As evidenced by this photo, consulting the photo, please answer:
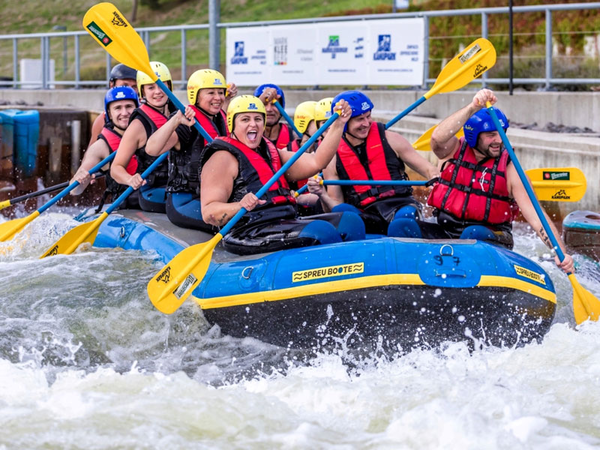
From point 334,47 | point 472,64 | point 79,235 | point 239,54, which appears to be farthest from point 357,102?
point 239,54

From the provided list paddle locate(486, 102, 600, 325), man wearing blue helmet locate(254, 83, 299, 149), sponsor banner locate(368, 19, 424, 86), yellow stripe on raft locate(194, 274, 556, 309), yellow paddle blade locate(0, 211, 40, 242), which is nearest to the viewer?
yellow stripe on raft locate(194, 274, 556, 309)

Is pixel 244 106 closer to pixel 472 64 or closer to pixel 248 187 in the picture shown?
pixel 248 187

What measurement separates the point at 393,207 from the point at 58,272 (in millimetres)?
2520

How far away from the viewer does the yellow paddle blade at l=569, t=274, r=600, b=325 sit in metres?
5.30

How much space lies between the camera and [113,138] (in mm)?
8070

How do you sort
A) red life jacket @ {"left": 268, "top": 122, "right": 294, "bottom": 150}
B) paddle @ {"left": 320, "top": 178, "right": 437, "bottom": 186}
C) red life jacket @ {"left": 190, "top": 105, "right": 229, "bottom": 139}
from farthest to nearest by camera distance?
red life jacket @ {"left": 268, "top": 122, "right": 294, "bottom": 150}, red life jacket @ {"left": 190, "top": 105, "right": 229, "bottom": 139}, paddle @ {"left": 320, "top": 178, "right": 437, "bottom": 186}

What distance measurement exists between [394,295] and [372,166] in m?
1.88

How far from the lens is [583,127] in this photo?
410 inches

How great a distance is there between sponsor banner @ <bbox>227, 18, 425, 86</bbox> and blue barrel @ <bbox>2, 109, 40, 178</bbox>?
3047mm

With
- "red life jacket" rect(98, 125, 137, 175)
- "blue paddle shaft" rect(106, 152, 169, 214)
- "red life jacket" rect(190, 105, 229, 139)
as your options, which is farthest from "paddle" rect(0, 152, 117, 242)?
"red life jacket" rect(190, 105, 229, 139)

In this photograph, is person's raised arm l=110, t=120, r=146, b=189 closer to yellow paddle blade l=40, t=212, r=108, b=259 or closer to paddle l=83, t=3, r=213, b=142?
yellow paddle blade l=40, t=212, r=108, b=259

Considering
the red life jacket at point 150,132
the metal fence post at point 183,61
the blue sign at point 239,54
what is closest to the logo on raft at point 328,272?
the red life jacket at point 150,132

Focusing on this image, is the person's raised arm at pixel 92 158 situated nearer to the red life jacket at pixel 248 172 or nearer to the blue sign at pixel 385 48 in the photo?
the red life jacket at pixel 248 172

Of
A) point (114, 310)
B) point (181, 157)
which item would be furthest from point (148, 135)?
point (114, 310)
